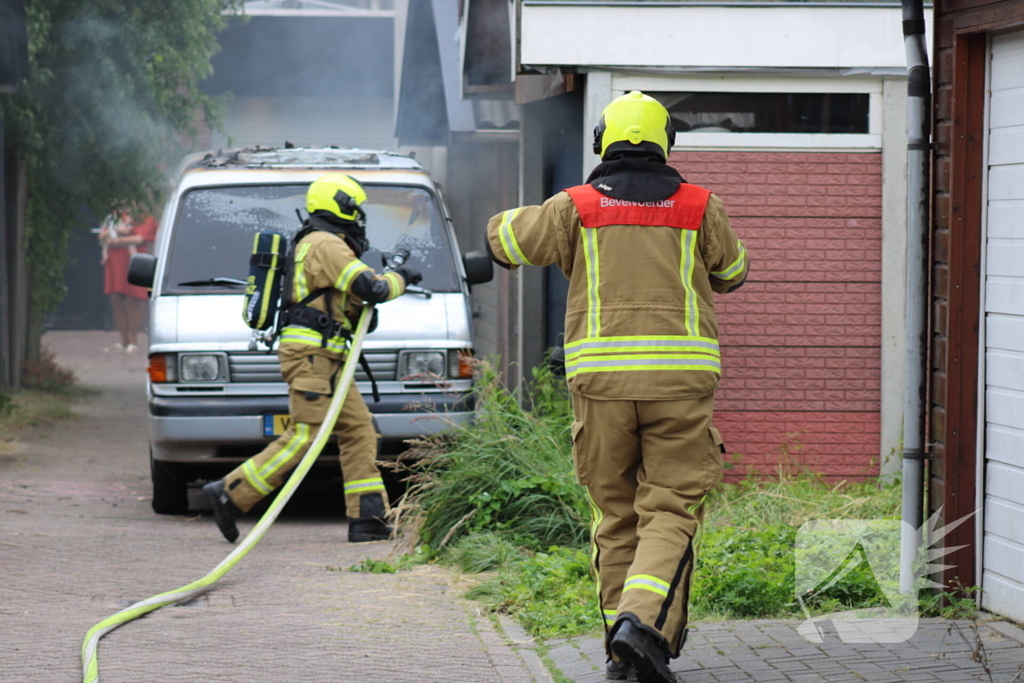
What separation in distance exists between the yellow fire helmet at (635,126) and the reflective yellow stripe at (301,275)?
3.24 m

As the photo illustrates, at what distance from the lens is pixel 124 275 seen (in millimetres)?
19375

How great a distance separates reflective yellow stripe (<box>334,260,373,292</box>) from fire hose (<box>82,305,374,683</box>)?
8.2 inches

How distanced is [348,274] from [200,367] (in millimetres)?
1269

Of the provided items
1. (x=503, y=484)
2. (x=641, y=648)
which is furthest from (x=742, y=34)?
(x=641, y=648)

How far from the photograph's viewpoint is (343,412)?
24.3 ft

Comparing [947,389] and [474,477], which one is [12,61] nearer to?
[474,477]

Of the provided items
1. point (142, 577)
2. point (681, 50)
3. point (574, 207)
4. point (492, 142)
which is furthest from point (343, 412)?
point (492, 142)

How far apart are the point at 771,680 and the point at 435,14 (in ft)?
32.2

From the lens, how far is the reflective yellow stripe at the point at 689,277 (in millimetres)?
4285

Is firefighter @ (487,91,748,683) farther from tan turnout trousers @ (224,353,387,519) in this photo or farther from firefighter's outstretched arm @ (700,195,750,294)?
tan turnout trousers @ (224,353,387,519)

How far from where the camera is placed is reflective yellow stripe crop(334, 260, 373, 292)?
7.20 m

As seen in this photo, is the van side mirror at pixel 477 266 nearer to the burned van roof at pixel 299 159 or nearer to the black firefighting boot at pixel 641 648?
the burned van roof at pixel 299 159

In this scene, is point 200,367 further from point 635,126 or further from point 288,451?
point 635,126

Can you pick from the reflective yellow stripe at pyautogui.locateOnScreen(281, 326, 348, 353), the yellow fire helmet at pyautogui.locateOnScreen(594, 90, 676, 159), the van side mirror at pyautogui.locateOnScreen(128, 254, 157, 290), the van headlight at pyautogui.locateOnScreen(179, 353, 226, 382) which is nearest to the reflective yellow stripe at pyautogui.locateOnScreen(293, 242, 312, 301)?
the reflective yellow stripe at pyautogui.locateOnScreen(281, 326, 348, 353)
